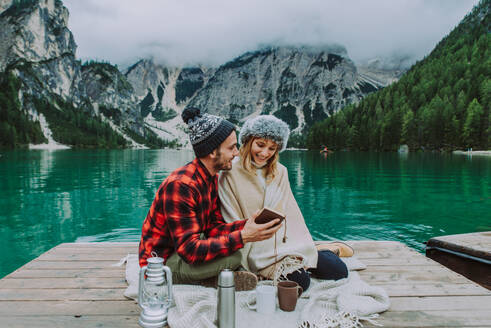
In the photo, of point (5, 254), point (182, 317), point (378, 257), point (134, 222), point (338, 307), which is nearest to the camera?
point (182, 317)

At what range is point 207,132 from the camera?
138 inches

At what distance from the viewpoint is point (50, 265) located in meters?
5.14

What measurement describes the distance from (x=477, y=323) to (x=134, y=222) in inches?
553

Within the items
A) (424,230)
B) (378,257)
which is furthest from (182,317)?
Answer: (424,230)

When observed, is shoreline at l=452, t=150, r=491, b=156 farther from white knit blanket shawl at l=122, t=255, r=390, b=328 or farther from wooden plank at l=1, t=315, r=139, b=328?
wooden plank at l=1, t=315, r=139, b=328

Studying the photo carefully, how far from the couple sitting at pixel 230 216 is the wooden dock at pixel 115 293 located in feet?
2.38

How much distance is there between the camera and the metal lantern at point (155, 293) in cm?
318

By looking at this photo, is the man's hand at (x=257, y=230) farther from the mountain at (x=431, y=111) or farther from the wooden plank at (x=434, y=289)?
the mountain at (x=431, y=111)

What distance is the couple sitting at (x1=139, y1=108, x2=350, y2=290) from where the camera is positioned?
10.9 ft

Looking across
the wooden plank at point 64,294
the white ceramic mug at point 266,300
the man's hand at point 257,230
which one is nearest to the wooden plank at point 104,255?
the wooden plank at point 64,294

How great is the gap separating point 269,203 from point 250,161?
0.62m

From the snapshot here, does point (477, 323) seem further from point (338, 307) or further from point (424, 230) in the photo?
point (424, 230)

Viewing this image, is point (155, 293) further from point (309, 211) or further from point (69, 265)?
→ point (309, 211)

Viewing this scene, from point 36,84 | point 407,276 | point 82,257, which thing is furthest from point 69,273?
point 36,84
